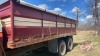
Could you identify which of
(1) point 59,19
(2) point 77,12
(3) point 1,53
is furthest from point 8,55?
(2) point 77,12

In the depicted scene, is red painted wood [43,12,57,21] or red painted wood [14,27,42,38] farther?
red painted wood [43,12,57,21]

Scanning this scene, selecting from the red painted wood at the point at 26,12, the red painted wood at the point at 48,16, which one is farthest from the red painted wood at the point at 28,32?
the red painted wood at the point at 48,16

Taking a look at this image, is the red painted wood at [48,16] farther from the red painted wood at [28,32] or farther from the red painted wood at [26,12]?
the red painted wood at [28,32]

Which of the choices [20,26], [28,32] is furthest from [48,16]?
[20,26]

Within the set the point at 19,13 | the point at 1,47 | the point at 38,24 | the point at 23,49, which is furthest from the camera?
the point at 38,24

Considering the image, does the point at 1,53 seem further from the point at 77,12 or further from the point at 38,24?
the point at 77,12

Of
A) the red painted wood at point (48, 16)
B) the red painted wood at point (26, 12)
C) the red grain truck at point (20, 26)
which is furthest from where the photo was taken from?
the red painted wood at point (48, 16)

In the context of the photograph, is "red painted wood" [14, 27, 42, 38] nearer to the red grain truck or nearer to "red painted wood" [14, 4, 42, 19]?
the red grain truck

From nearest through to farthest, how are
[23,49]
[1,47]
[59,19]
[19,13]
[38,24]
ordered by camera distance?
[1,47] < [19,13] < [23,49] < [38,24] < [59,19]

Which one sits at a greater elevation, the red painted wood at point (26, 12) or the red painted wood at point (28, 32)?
the red painted wood at point (26, 12)

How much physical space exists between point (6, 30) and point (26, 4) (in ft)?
3.42

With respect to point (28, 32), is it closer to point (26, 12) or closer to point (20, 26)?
point (20, 26)

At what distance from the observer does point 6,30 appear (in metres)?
4.21

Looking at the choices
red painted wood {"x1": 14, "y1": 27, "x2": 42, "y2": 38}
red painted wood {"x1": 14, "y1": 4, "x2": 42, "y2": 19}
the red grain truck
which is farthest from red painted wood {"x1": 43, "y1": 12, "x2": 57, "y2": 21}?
red painted wood {"x1": 14, "y1": 27, "x2": 42, "y2": 38}
